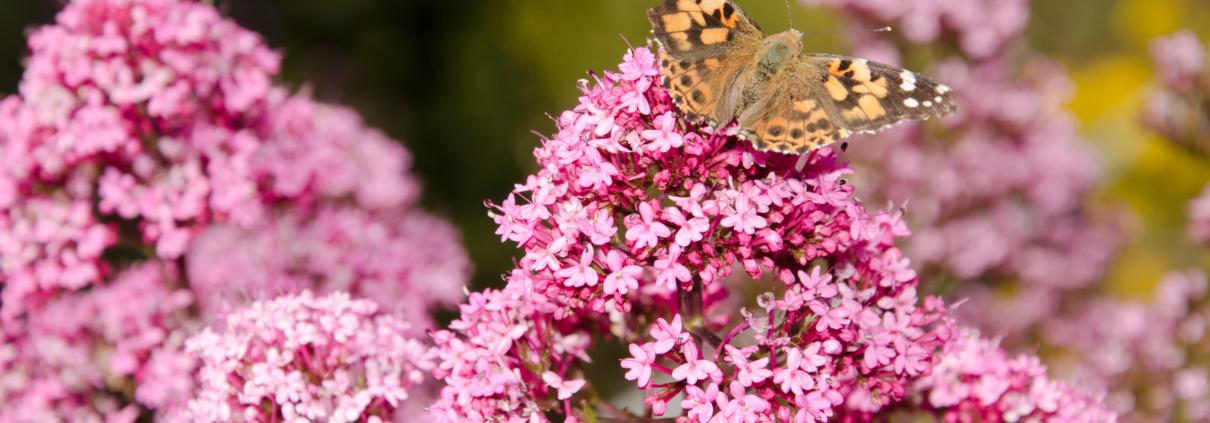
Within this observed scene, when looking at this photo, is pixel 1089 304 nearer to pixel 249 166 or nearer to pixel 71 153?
pixel 249 166

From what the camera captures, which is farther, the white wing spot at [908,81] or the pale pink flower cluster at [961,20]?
the pale pink flower cluster at [961,20]

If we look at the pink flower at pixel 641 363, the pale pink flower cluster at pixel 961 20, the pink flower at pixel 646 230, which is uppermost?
the pale pink flower cluster at pixel 961 20

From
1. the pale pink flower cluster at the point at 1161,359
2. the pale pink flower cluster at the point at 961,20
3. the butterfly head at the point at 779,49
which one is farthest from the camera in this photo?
the pale pink flower cluster at the point at 961,20

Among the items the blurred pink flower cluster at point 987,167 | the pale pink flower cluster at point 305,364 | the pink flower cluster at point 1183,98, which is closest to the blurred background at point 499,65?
the blurred pink flower cluster at point 987,167

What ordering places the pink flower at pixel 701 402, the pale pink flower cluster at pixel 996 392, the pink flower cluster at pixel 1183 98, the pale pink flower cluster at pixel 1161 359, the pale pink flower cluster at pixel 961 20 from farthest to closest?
the pale pink flower cluster at pixel 961 20 < the pink flower cluster at pixel 1183 98 < the pale pink flower cluster at pixel 1161 359 < the pale pink flower cluster at pixel 996 392 < the pink flower at pixel 701 402

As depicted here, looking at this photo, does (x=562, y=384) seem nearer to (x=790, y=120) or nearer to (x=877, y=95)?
(x=790, y=120)

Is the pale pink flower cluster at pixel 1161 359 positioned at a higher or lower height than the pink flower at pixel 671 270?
higher

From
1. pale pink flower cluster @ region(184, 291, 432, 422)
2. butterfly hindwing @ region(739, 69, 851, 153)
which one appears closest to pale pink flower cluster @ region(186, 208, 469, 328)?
pale pink flower cluster @ region(184, 291, 432, 422)

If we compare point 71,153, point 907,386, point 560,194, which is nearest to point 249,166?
point 71,153

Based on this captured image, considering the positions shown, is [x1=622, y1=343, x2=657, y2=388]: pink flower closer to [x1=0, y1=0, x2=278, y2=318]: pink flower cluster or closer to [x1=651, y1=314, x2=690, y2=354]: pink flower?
[x1=651, y1=314, x2=690, y2=354]: pink flower

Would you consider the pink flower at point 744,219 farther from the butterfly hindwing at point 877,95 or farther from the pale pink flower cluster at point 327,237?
the pale pink flower cluster at point 327,237
